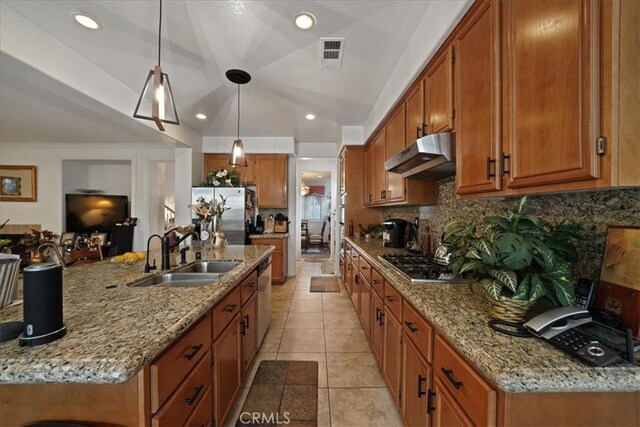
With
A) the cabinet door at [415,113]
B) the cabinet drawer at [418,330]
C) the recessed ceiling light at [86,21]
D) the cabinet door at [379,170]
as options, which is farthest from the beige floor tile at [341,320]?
the recessed ceiling light at [86,21]

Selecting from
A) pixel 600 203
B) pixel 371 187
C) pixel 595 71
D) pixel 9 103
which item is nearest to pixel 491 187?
pixel 600 203

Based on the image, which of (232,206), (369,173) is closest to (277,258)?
(232,206)

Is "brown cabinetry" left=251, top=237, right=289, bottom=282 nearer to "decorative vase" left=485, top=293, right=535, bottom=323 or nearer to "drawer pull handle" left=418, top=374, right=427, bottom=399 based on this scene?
"drawer pull handle" left=418, top=374, right=427, bottom=399

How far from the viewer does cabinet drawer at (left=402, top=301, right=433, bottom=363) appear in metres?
1.17

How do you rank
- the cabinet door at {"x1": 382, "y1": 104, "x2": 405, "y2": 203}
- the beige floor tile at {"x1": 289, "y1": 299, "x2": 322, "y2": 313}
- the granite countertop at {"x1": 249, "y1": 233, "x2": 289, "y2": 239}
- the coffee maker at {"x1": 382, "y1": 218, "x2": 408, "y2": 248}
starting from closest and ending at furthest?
the cabinet door at {"x1": 382, "y1": 104, "x2": 405, "y2": 203}
the coffee maker at {"x1": 382, "y1": 218, "x2": 408, "y2": 248}
the beige floor tile at {"x1": 289, "y1": 299, "x2": 322, "y2": 313}
the granite countertop at {"x1": 249, "y1": 233, "x2": 289, "y2": 239}

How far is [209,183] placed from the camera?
444cm

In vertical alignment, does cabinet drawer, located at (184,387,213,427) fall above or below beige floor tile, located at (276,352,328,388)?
above

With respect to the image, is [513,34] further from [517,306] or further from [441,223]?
[441,223]

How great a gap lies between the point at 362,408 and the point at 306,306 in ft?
6.19

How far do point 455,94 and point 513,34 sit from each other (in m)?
0.47

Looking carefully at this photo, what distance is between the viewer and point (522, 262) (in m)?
0.87

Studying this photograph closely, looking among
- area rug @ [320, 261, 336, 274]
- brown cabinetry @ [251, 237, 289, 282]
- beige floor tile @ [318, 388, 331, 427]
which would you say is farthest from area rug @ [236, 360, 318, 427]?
area rug @ [320, 261, 336, 274]

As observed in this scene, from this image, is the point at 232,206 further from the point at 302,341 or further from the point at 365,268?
the point at 365,268

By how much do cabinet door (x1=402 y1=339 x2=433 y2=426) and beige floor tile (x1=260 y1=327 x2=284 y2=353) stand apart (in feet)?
4.51
